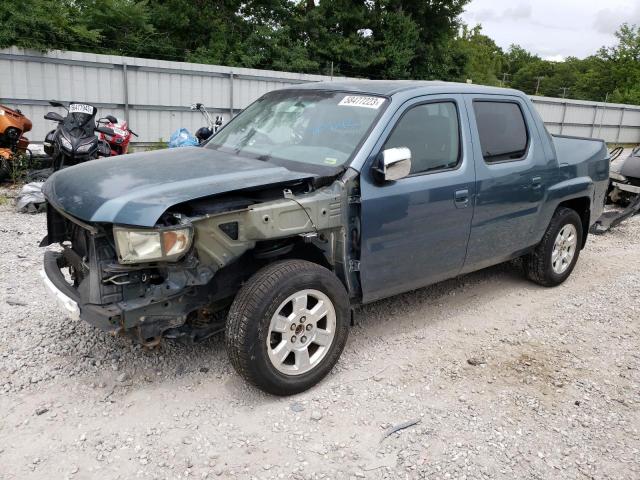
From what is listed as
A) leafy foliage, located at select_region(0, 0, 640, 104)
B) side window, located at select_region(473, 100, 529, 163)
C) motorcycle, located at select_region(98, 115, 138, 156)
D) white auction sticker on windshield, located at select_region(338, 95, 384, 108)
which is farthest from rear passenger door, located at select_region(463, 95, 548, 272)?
leafy foliage, located at select_region(0, 0, 640, 104)

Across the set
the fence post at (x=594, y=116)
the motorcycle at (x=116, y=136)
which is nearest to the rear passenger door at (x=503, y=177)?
the motorcycle at (x=116, y=136)

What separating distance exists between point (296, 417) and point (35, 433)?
140 cm

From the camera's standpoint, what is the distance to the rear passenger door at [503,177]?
4.36 meters

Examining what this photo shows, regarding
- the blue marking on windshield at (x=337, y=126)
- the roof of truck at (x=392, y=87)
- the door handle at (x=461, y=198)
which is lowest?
the door handle at (x=461, y=198)

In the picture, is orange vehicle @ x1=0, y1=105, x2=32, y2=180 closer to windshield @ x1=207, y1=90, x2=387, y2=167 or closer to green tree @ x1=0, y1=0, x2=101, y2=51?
green tree @ x1=0, y1=0, x2=101, y2=51

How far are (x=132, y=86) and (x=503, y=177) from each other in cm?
999

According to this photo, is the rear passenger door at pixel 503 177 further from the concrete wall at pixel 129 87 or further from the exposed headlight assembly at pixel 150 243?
the concrete wall at pixel 129 87

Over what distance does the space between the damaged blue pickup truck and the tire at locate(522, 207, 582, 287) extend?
429 millimetres

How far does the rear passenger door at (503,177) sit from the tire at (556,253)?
325 mm

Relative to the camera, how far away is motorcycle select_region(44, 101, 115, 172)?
24.9 ft

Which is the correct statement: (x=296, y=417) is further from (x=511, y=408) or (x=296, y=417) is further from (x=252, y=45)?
(x=252, y=45)

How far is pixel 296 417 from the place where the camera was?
3.22m

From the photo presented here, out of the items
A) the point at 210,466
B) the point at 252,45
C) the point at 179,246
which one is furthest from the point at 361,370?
the point at 252,45

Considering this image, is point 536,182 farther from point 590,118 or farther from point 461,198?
point 590,118
